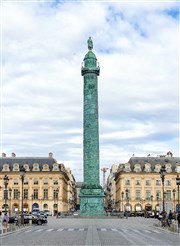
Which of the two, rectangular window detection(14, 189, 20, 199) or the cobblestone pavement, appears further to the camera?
rectangular window detection(14, 189, 20, 199)

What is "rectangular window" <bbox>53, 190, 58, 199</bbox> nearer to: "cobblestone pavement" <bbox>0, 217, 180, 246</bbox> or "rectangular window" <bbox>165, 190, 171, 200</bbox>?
"rectangular window" <bbox>165, 190, 171, 200</bbox>

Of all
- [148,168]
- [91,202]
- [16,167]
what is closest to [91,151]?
[91,202]

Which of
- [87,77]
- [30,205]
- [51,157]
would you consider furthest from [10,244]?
[51,157]

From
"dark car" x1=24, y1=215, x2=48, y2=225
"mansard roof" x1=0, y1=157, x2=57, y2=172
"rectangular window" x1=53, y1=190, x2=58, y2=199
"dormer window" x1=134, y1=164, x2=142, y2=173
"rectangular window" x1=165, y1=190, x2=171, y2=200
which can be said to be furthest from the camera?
"mansard roof" x1=0, y1=157, x2=57, y2=172

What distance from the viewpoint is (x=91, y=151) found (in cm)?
7969

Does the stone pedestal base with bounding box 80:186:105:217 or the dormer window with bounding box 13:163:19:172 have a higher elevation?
the dormer window with bounding box 13:163:19:172

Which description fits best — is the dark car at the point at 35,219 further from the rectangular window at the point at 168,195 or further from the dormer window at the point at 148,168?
the dormer window at the point at 148,168

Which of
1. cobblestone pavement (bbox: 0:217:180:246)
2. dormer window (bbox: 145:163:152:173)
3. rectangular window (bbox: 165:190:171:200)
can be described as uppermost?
dormer window (bbox: 145:163:152:173)

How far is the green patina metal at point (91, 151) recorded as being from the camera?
77000 mm

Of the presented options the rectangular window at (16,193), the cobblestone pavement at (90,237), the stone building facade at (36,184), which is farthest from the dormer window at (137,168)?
the cobblestone pavement at (90,237)

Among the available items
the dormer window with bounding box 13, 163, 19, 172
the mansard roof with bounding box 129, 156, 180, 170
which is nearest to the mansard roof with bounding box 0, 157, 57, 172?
the dormer window with bounding box 13, 163, 19, 172

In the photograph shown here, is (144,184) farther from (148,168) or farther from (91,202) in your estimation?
(91,202)

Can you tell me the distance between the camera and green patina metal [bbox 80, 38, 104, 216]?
253ft

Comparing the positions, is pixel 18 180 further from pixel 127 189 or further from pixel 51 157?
pixel 127 189
